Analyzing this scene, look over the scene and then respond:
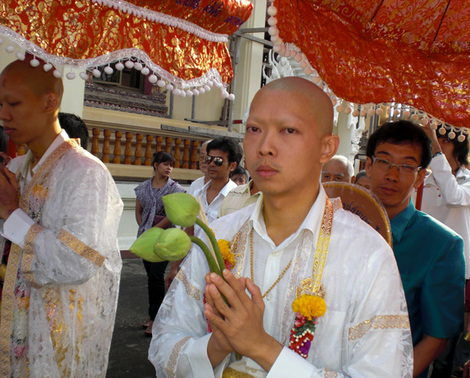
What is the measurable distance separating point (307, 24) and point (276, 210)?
0.82 metres

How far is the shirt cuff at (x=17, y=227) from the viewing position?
2195 millimetres

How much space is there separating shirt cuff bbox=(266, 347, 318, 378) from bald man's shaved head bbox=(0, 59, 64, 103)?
176 cm

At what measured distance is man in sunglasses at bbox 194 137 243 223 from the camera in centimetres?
437

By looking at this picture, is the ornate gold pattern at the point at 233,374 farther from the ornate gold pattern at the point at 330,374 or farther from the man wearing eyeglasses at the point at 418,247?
the man wearing eyeglasses at the point at 418,247

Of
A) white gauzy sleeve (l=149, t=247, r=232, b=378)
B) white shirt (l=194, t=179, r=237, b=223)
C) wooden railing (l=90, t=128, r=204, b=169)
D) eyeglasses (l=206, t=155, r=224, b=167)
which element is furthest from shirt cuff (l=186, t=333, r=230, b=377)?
wooden railing (l=90, t=128, r=204, b=169)

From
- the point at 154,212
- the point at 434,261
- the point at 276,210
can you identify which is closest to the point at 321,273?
the point at 276,210

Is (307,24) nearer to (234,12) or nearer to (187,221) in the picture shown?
(234,12)

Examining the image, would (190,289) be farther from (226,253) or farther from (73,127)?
(73,127)

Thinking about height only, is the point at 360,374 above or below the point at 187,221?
below

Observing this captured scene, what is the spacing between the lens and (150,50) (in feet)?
6.66

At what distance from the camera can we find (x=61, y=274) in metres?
2.15

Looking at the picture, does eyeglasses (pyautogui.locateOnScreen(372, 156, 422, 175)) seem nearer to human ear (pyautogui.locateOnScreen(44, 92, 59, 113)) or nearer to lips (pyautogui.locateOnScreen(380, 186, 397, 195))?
lips (pyautogui.locateOnScreen(380, 186, 397, 195))

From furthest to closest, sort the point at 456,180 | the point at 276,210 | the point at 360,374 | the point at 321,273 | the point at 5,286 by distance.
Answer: the point at 456,180
the point at 5,286
the point at 276,210
the point at 321,273
the point at 360,374

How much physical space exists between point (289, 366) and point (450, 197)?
9.73 feet
